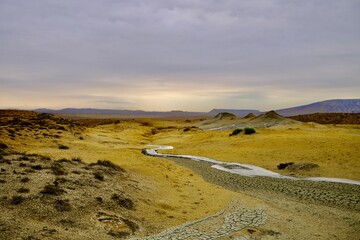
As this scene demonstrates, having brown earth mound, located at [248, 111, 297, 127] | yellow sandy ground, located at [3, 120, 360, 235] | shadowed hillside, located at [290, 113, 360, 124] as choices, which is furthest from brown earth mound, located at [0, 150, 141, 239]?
shadowed hillside, located at [290, 113, 360, 124]

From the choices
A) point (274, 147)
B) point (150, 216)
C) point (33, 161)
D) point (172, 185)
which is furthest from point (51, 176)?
point (274, 147)

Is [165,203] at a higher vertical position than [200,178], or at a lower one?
higher

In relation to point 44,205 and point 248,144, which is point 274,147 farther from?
point 44,205

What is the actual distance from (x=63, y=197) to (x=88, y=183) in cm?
256

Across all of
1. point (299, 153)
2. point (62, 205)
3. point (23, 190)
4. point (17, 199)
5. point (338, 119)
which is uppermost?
point (338, 119)

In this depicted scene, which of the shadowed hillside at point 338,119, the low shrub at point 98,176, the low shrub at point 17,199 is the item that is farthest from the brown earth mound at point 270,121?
the low shrub at point 17,199

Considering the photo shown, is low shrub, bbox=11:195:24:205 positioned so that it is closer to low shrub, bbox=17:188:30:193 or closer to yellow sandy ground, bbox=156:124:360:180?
low shrub, bbox=17:188:30:193

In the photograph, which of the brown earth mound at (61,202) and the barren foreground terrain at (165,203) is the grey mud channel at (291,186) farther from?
the brown earth mound at (61,202)

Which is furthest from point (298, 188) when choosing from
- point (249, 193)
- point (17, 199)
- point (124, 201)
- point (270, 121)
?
point (270, 121)

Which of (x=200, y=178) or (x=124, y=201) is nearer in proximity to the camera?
(x=124, y=201)

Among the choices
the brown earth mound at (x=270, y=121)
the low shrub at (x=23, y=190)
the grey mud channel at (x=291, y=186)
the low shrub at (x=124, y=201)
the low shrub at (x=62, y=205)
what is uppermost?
the brown earth mound at (x=270, y=121)

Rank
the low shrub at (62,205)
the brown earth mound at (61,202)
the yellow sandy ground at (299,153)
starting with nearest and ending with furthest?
the brown earth mound at (61,202), the low shrub at (62,205), the yellow sandy ground at (299,153)

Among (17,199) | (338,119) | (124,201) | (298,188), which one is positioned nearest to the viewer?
(17,199)

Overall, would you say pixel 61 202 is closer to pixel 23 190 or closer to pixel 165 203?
pixel 23 190
